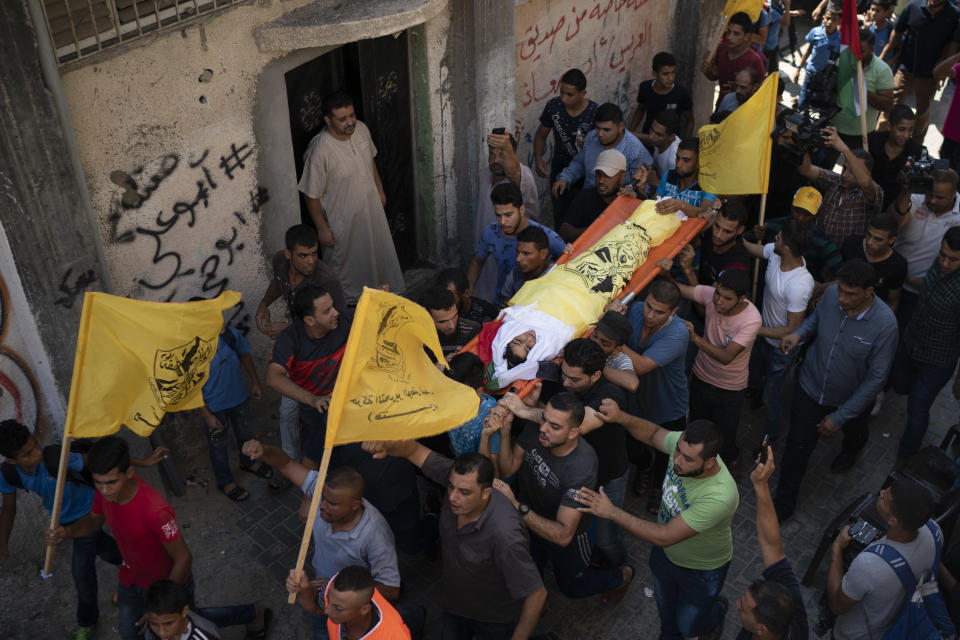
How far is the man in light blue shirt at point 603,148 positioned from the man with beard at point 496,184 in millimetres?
454

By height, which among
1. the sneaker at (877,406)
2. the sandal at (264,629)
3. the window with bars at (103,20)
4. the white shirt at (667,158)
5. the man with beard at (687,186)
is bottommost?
the sneaker at (877,406)

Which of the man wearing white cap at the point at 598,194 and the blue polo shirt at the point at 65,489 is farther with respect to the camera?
the man wearing white cap at the point at 598,194

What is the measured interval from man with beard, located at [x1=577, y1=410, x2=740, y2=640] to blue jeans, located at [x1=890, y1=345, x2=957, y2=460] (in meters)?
2.33

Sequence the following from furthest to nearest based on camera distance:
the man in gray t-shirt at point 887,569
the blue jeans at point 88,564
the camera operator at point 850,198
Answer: the camera operator at point 850,198 < the blue jeans at point 88,564 < the man in gray t-shirt at point 887,569

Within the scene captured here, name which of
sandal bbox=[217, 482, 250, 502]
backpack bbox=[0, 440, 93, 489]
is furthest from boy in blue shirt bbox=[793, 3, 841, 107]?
backpack bbox=[0, 440, 93, 489]

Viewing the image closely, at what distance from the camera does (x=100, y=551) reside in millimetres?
4930

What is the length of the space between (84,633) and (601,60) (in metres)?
7.18

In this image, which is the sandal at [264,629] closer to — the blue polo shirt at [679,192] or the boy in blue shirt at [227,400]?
the boy in blue shirt at [227,400]

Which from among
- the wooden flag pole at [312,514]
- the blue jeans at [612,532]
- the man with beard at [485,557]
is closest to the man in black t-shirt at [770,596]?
the man with beard at [485,557]

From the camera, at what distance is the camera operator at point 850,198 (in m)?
6.59

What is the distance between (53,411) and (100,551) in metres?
1.00

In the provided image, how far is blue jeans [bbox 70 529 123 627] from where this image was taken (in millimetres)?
4867

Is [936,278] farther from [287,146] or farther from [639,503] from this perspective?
[287,146]

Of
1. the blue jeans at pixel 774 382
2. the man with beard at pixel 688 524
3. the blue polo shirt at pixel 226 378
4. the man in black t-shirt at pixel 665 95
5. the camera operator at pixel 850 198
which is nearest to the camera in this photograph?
the man with beard at pixel 688 524
